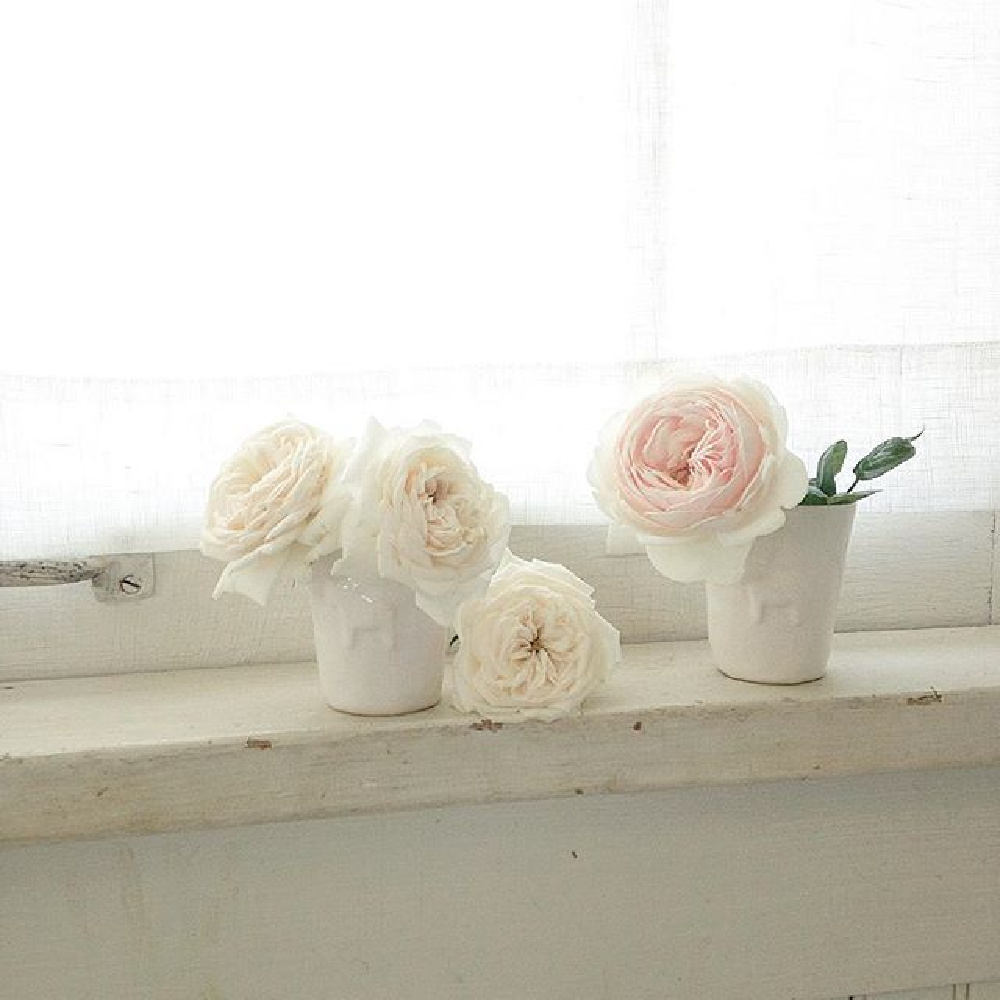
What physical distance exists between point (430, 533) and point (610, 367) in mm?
203

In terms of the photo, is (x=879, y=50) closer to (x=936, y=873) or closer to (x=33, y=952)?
Result: (x=936, y=873)

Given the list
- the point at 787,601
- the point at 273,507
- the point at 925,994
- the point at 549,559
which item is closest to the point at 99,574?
the point at 273,507

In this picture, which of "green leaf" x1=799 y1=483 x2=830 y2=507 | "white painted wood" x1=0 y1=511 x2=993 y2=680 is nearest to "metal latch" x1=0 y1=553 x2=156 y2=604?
"white painted wood" x1=0 y1=511 x2=993 y2=680

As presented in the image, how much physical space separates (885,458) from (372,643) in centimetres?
31

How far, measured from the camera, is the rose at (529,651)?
722 millimetres

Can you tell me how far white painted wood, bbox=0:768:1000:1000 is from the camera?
0.77 metres

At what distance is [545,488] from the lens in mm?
835

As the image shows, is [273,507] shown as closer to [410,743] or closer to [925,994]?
[410,743]

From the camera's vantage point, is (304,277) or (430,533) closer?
(430,533)

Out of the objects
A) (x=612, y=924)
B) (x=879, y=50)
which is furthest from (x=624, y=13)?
(x=612, y=924)

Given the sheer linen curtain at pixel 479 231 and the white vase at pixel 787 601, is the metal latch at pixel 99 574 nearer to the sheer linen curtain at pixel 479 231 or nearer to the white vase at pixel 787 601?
the sheer linen curtain at pixel 479 231

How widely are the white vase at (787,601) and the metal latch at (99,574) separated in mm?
336

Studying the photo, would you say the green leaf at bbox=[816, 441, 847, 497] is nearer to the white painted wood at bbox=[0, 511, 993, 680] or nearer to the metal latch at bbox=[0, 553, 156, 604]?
the white painted wood at bbox=[0, 511, 993, 680]

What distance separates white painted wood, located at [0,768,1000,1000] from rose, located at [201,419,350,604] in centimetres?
18
